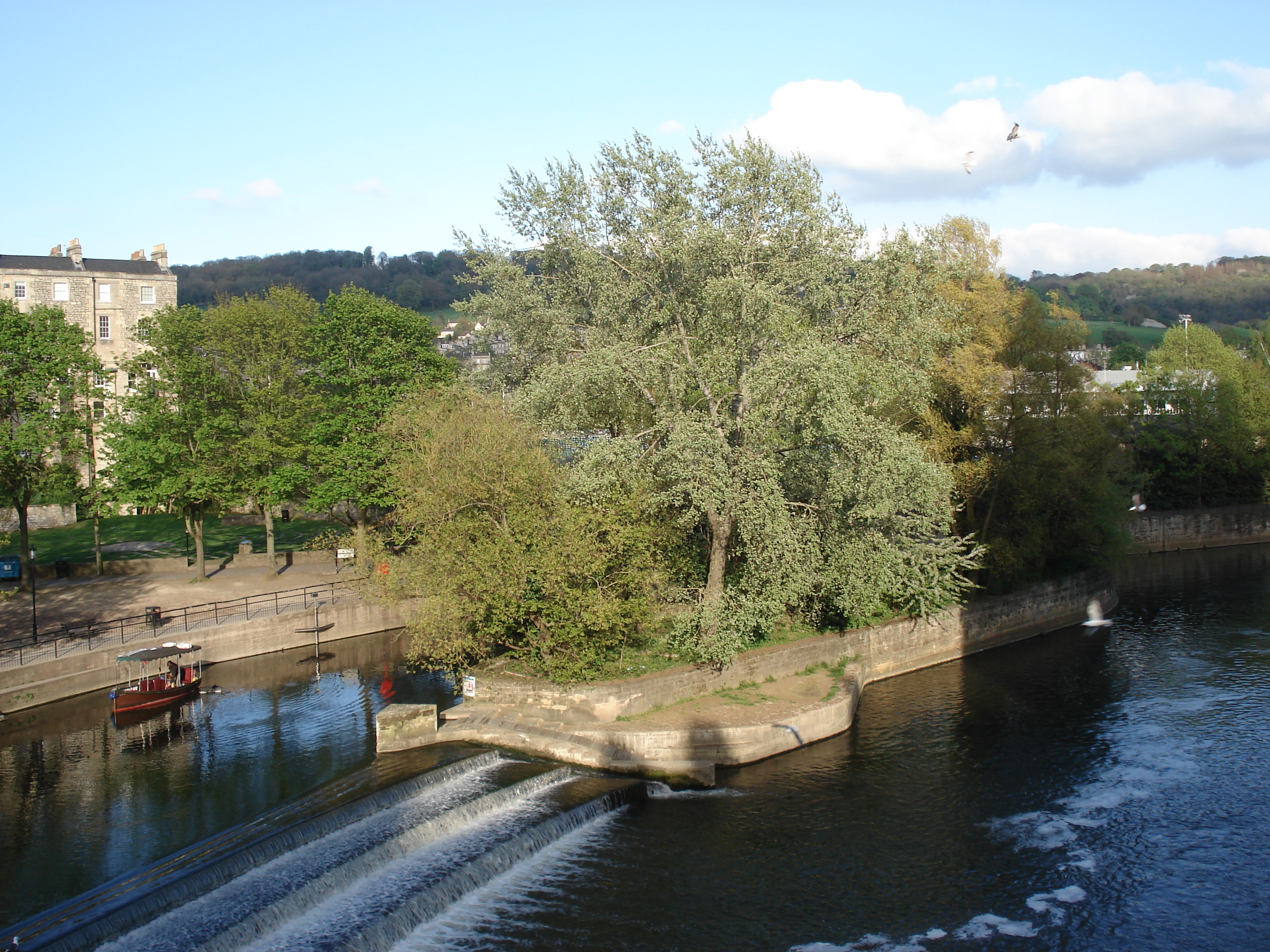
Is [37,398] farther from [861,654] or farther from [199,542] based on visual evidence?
[861,654]

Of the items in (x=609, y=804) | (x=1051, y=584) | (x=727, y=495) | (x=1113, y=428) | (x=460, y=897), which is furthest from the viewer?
(x=1113, y=428)

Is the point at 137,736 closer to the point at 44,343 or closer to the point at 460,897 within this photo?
the point at 460,897

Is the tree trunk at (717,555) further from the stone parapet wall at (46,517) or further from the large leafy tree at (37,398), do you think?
the stone parapet wall at (46,517)

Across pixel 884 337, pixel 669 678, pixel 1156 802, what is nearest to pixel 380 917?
pixel 669 678

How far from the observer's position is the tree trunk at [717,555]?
1099 inches

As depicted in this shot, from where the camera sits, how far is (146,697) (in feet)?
95.9

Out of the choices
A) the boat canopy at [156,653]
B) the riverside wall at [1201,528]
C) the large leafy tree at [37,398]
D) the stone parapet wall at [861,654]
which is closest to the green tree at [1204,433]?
the riverside wall at [1201,528]

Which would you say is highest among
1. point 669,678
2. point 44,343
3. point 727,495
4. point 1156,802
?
point 44,343

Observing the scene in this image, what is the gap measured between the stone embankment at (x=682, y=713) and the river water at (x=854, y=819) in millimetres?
843

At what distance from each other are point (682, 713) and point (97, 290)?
214 feet

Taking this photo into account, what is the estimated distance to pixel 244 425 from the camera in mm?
44344

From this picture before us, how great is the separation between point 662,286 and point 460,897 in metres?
18.8

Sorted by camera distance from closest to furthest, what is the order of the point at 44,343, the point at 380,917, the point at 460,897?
the point at 380,917 < the point at 460,897 < the point at 44,343

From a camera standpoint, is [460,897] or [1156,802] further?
[1156,802]
